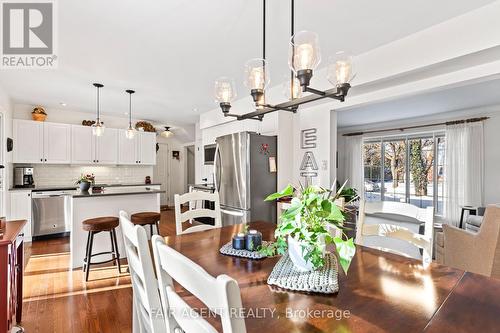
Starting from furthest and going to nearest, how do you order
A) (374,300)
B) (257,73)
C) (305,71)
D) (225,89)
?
(225,89) < (257,73) < (305,71) < (374,300)

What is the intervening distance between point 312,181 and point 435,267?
261cm

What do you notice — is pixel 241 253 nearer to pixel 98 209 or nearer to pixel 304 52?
pixel 304 52

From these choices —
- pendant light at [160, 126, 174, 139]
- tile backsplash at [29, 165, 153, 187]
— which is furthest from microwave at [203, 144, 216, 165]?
pendant light at [160, 126, 174, 139]

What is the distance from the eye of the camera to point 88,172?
577cm

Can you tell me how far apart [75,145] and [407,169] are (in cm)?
743

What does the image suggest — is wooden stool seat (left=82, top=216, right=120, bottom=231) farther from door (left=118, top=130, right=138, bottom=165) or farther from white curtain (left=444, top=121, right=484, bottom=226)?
white curtain (left=444, top=121, right=484, bottom=226)

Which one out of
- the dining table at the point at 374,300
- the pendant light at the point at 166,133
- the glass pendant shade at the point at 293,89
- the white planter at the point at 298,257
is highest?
the pendant light at the point at 166,133

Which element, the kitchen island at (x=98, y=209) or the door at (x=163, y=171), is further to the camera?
the door at (x=163, y=171)

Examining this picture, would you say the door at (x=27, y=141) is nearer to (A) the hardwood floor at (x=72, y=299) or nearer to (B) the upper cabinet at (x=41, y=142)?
(B) the upper cabinet at (x=41, y=142)

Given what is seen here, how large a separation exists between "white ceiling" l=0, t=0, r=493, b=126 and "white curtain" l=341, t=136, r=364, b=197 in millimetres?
4121

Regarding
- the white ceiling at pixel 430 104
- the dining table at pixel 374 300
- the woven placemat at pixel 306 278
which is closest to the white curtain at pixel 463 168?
the white ceiling at pixel 430 104

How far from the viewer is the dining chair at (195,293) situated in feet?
1.57

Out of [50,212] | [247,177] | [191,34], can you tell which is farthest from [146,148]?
[191,34]

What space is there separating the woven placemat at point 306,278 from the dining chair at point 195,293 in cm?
43
